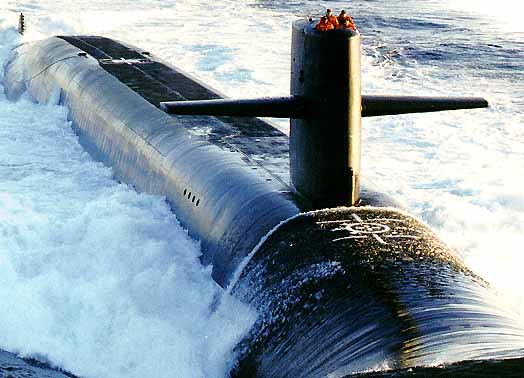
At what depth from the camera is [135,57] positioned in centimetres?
1538

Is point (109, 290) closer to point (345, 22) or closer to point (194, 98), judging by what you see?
point (345, 22)

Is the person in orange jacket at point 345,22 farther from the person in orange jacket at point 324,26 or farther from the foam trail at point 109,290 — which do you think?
the foam trail at point 109,290

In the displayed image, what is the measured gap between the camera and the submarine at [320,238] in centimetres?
Result: 589

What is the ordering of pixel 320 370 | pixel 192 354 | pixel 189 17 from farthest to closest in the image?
1. pixel 189 17
2. pixel 192 354
3. pixel 320 370

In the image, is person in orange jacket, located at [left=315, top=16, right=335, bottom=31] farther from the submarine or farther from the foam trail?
the foam trail

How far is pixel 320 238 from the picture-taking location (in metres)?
7.35

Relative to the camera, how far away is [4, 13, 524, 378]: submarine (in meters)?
5.89

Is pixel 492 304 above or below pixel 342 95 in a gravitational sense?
below

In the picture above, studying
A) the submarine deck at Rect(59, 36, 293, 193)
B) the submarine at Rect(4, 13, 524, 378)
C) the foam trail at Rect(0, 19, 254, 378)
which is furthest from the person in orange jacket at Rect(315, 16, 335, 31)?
the foam trail at Rect(0, 19, 254, 378)

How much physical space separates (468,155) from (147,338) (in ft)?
23.9

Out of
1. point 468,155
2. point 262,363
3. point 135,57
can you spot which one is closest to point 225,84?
point 135,57

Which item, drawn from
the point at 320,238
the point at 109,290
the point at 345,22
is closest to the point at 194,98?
the point at 109,290

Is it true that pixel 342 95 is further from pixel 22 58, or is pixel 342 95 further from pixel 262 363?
pixel 22 58

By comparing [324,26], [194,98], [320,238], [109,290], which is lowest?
[109,290]
